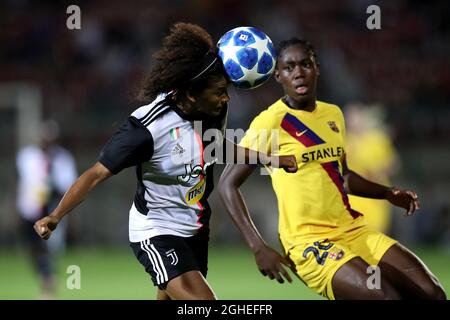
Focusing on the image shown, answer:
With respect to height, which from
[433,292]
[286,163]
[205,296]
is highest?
[286,163]

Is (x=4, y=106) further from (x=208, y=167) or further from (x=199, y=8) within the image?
(x=208, y=167)

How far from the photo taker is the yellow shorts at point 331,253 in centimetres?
619

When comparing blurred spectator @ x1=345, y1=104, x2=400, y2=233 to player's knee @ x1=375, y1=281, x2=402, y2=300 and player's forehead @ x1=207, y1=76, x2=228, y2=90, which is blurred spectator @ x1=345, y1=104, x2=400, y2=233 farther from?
player's forehead @ x1=207, y1=76, x2=228, y2=90

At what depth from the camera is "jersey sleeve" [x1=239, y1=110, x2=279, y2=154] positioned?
6480 mm

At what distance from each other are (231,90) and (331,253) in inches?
443

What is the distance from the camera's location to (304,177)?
6469 millimetres

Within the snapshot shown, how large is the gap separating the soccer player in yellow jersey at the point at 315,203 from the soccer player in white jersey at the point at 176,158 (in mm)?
313

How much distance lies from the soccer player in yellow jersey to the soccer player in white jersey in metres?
0.31

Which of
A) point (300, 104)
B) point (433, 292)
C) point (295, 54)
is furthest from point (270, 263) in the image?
point (295, 54)

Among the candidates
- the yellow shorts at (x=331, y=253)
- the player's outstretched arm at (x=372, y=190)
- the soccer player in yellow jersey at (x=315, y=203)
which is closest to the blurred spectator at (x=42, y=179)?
the player's outstretched arm at (x=372, y=190)

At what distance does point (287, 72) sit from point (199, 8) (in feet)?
51.0

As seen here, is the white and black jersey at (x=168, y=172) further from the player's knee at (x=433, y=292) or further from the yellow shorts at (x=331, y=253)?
the player's knee at (x=433, y=292)
